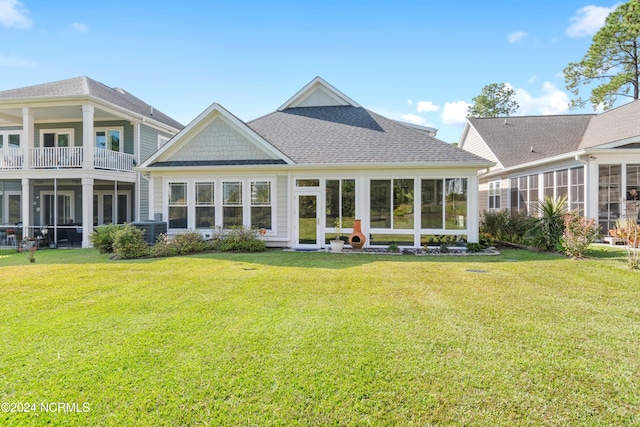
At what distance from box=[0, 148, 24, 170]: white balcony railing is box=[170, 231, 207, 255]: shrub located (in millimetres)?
9999

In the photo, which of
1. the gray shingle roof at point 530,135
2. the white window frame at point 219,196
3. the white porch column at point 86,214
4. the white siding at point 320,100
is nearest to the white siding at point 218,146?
the white window frame at point 219,196

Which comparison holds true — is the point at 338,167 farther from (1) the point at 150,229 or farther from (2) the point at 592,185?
(2) the point at 592,185

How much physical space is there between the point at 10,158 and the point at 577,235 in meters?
22.7

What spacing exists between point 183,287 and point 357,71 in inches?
644

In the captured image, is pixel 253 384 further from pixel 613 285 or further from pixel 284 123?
pixel 284 123

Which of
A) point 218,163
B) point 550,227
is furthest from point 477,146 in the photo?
point 218,163

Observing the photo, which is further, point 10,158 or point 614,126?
point 614,126

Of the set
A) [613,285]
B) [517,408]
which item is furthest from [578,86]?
[517,408]

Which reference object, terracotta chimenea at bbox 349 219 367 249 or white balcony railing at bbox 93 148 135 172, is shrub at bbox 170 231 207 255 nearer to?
terracotta chimenea at bbox 349 219 367 249

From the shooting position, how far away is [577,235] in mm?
9984

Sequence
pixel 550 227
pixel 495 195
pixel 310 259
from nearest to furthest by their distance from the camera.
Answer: pixel 310 259
pixel 550 227
pixel 495 195

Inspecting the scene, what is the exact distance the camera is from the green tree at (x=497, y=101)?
4319 cm

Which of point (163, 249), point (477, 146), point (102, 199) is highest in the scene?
point (477, 146)

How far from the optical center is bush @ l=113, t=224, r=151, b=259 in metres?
10.8
